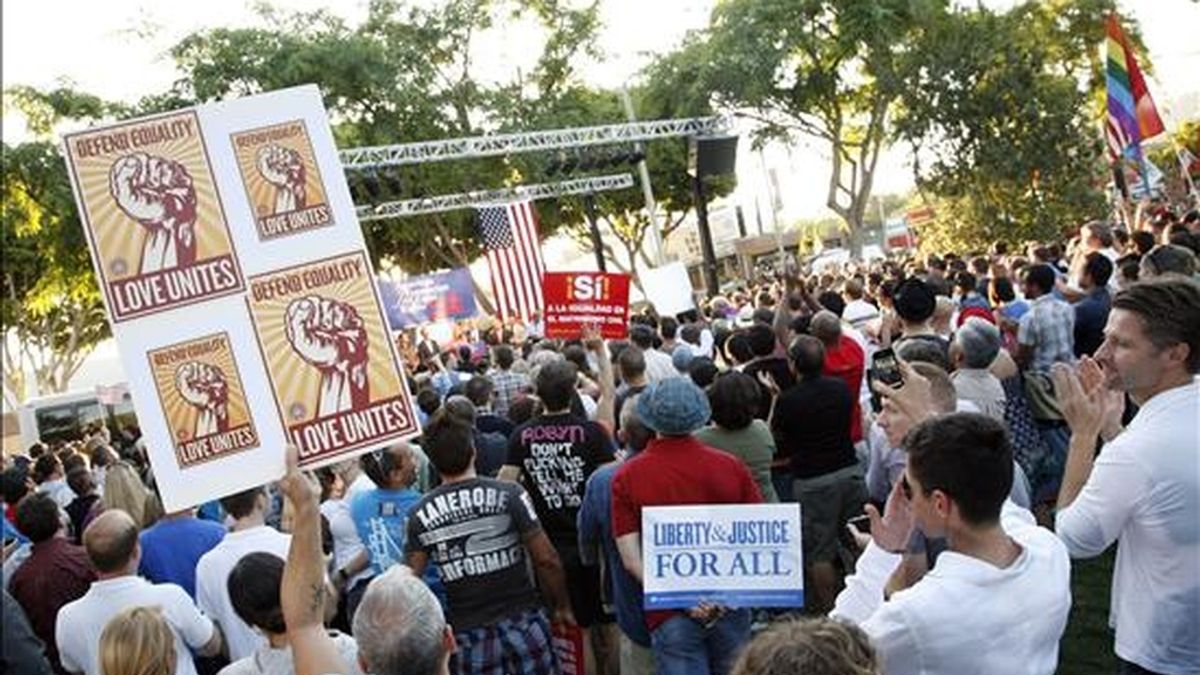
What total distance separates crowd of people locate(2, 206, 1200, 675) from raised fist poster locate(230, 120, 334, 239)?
803mm

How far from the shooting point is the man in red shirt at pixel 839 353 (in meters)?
7.99

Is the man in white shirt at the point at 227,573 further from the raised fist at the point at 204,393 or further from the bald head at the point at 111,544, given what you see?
the raised fist at the point at 204,393

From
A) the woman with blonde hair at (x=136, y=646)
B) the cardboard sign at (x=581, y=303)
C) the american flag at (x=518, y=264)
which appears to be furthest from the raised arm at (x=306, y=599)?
the american flag at (x=518, y=264)

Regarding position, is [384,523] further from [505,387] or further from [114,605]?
[505,387]

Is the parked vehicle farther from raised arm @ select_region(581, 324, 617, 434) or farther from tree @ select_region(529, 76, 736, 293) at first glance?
raised arm @ select_region(581, 324, 617, 434)

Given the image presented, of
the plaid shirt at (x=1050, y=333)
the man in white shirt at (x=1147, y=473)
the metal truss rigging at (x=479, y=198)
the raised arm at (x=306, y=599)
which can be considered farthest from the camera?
the metal truss rigging at (x=479, y=198)

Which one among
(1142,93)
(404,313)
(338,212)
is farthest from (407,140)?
(338,212)

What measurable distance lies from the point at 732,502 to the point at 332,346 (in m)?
1.88

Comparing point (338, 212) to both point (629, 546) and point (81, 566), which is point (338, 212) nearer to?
point (629, 546)

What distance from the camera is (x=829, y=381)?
6934mm

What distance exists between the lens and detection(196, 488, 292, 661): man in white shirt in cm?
520

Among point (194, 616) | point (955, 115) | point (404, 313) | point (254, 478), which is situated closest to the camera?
point (254, 478)

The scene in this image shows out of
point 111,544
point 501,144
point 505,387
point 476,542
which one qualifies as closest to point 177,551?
point 111,544

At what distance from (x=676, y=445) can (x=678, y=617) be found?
0.70m
